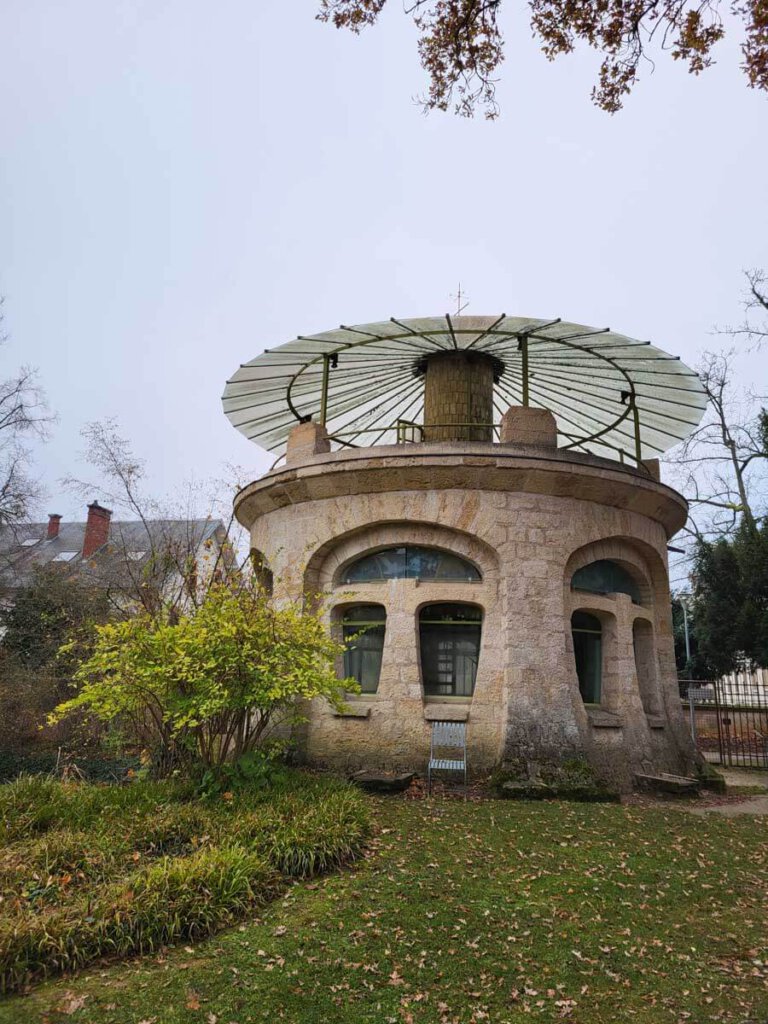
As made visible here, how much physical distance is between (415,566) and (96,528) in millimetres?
23680

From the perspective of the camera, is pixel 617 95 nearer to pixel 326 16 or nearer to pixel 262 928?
pixel 326 16

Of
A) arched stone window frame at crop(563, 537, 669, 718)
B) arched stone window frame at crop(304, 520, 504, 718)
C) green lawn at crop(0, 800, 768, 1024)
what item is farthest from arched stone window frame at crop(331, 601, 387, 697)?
green lawn at crop(0, 800, 768, 1024)

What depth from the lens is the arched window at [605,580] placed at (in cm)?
1244

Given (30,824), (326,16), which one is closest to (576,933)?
(30,824)

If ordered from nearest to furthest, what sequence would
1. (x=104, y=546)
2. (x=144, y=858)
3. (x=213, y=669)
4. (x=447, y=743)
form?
(x=144, y=858) < (x=213, y=669) < (x=447, y=743) < (x=104, y=546)

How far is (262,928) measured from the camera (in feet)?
19.2

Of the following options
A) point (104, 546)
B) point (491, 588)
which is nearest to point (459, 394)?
point (491, 588)

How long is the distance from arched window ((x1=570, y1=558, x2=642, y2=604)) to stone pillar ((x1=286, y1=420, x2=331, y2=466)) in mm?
4633

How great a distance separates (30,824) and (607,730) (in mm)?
7980

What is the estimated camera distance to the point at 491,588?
11.6 metres

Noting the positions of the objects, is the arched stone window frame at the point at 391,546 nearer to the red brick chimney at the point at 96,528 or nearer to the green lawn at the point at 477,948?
the green lawn at the point at 477,948

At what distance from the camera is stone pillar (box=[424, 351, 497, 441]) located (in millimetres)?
13406

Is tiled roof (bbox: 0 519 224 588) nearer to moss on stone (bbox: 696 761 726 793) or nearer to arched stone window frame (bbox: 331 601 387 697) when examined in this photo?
arched stone window frame (bbox: 331 601 387 697)

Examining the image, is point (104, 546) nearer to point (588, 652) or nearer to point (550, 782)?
point (588, 652)
